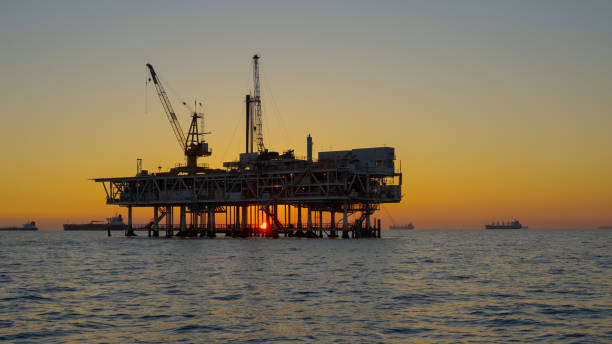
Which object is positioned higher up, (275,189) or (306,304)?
(275,189)

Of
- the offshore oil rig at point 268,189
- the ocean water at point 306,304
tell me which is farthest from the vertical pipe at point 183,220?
the ocean water at point 306,304

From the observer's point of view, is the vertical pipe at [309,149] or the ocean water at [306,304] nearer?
the ocean water at [306,304]

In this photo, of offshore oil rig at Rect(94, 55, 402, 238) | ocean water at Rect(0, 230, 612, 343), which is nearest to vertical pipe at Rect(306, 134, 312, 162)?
offshore oil rig at Rect(94, 55, 402, 238)

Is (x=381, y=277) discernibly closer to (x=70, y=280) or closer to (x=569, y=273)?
(x=569, y=273)

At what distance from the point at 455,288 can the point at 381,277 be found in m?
9.23

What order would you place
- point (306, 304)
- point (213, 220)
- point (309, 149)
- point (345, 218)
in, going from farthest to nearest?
point (213, 220), point (345, 218), point (309, 149), point (306, 304)

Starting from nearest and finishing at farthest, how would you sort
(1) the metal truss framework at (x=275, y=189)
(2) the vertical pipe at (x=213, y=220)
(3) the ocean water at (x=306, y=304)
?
1. (3) the ocean water at (x=306, y=304)
2. (1) the metal truss framework at (x=275, y=189)
3. (2) the vertical pipe at (x=213, y=220)

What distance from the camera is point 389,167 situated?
481ft

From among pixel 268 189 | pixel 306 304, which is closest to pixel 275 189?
pixel 268 189

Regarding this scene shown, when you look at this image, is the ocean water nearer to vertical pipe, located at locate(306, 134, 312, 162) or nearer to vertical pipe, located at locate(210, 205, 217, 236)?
Answer: vertical pipe, located at locate(306, 134, 312, 162)

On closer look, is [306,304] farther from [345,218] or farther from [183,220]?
[183,220]

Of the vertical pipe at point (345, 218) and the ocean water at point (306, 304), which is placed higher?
the vertical pipe at point (345, 218)

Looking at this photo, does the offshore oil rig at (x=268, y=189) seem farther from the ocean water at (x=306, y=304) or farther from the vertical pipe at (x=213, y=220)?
the ocean water at (x=306, y=304)

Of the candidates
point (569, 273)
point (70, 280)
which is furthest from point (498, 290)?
point (70, 280)
